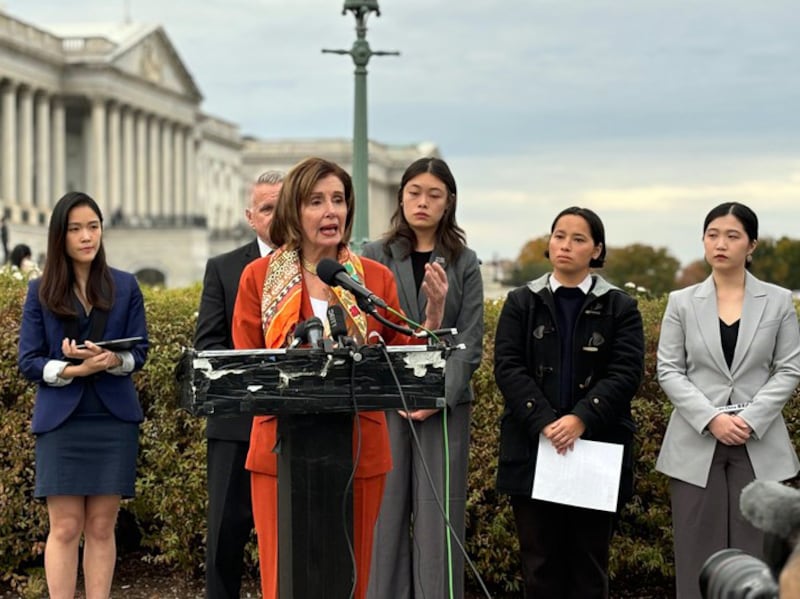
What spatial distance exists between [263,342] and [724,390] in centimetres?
267

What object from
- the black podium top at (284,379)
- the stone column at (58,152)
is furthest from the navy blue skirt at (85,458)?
the stone column at (58,152)

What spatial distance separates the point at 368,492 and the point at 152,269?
8039 cm

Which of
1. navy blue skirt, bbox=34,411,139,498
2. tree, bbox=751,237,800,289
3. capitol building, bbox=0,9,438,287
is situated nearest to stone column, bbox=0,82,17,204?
capitol building, bbox=0,9,438,287

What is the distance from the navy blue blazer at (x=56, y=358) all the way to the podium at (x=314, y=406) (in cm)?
211

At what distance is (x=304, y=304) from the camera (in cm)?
519

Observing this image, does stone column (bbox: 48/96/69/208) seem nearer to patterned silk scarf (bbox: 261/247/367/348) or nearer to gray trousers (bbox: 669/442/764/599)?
gray trousers (bbox: 669/442/764/599)

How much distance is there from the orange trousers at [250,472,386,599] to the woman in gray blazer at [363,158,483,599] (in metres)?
1.61

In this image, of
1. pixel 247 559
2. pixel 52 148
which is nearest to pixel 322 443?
pixel 247 559

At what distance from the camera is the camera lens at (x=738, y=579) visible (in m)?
2.30

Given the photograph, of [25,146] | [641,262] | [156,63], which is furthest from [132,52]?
[641,262]

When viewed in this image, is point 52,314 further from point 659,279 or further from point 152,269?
point 152,269

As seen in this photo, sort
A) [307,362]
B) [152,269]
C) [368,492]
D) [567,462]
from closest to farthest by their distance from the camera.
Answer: [307,362] → [368,492] → [567,462] → [152,269]

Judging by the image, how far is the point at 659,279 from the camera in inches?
2234

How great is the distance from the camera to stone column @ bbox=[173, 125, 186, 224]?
10375 cm
